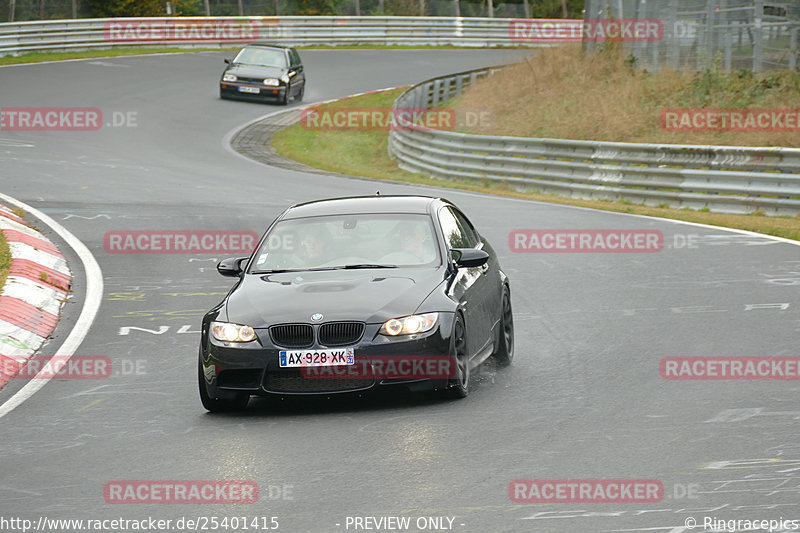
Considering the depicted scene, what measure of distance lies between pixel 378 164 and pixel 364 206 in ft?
70.6

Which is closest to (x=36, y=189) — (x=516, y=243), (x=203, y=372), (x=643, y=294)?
(x=516, y=243)

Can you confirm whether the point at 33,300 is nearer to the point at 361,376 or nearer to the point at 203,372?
the point at 203,372

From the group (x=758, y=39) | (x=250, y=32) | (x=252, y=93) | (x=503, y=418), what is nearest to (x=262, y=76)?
(x=252, y=93)

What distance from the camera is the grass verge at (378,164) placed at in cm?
1919

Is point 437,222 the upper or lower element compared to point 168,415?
upper

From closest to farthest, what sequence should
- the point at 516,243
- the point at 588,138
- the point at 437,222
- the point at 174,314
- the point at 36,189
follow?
the point at 437,222 < the point at 174,314 < the point at 516,243 < the point at 36,189 < the point at 588,138

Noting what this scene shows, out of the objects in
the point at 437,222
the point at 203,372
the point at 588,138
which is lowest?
the point at 588,138

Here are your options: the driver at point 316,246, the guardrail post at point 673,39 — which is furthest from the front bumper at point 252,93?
the driver at point 316,246

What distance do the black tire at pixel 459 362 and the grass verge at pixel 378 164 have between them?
9277mm

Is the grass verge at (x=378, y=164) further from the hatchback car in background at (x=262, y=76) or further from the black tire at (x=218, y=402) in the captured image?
the black tire at (x=218, y=402)

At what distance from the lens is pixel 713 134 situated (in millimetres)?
27109

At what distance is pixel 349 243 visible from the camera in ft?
31.4

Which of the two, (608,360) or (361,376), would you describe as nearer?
(361,376)

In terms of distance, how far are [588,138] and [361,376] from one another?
72.2ft
